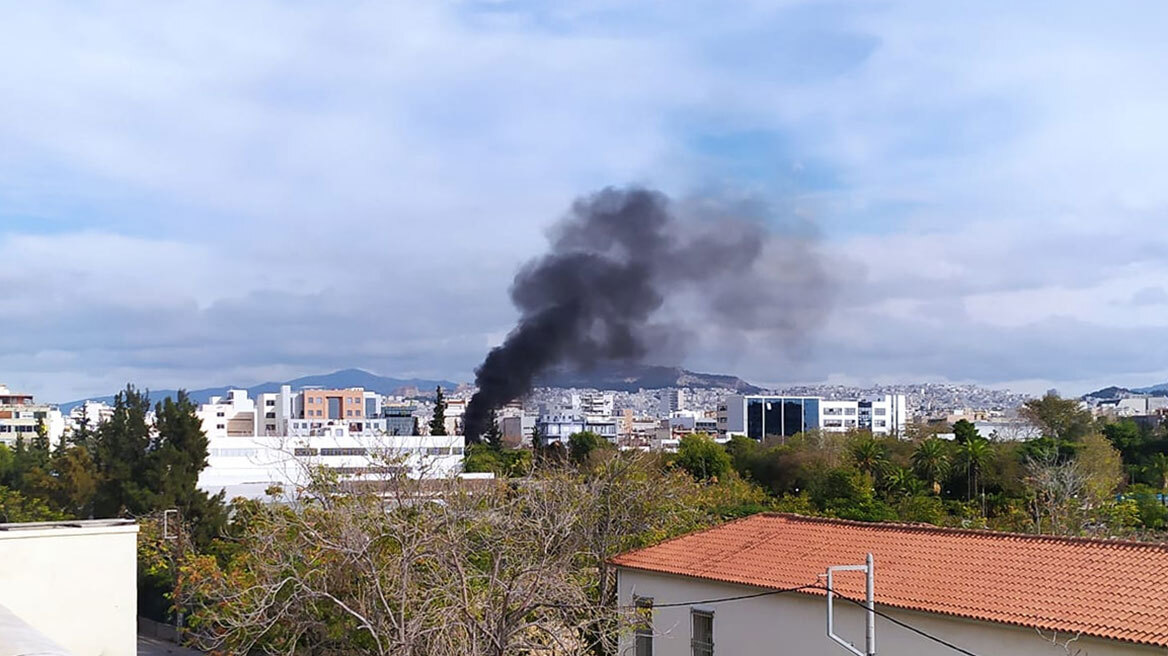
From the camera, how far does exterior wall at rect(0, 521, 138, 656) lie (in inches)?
447

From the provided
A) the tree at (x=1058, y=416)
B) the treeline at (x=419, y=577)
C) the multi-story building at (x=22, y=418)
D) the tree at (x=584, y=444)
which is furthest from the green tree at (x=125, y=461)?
the multi-story building at (x=22, y=418)

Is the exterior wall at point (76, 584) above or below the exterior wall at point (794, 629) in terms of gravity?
Result: above

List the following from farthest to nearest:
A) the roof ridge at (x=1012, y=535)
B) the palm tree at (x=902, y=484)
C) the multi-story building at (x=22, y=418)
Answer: the multi-story building at (x=22, y=418), the palm tree at (x=902, y=484), the roof ridge at (x=1012, y=535)

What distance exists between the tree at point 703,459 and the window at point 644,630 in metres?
33.9

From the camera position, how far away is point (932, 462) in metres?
47.7

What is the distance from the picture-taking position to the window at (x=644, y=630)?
19.0m

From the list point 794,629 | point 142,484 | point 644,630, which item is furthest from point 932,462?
point 794,629

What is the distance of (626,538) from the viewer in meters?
24.4

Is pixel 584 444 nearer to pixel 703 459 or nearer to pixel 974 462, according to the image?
pixel 703 459

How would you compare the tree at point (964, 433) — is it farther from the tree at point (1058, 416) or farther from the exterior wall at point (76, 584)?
the exterior wall at point (76, 584)

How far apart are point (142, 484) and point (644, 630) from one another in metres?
26.8

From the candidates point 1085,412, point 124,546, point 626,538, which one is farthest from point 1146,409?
point 124,546

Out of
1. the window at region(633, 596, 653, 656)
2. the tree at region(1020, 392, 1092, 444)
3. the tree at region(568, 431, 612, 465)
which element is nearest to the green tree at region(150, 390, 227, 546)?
the window at region(633, 596, 653, 656)

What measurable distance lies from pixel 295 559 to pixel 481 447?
2218 inches
